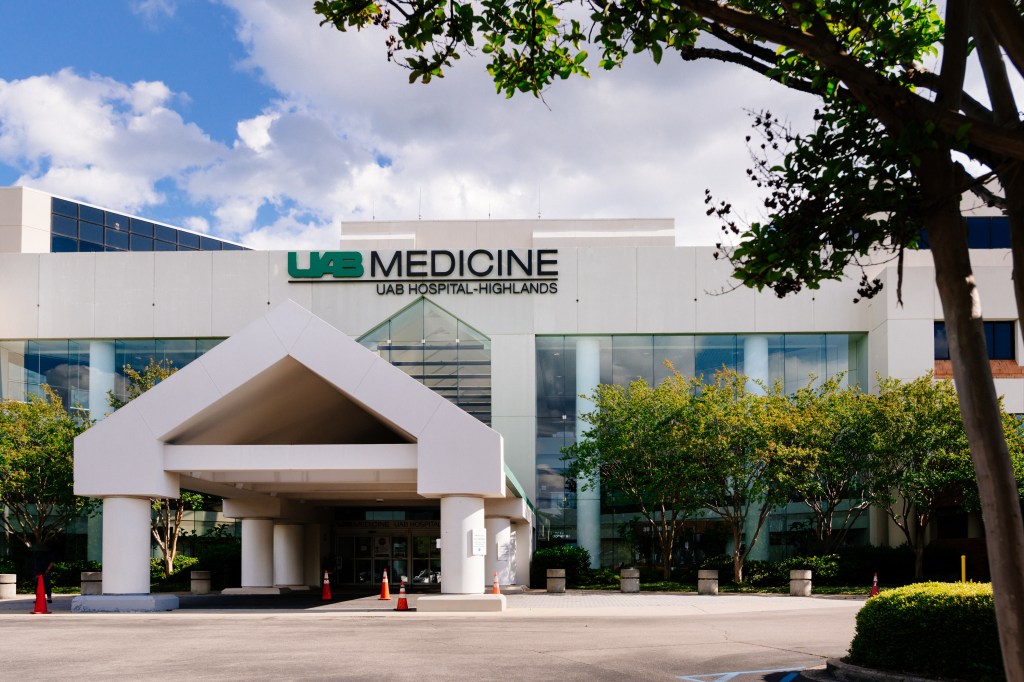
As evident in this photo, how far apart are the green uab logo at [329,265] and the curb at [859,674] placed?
35.1m

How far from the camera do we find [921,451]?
Answer: 37.7 meters

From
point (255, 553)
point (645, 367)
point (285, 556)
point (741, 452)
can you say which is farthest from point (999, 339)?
point (255, 553)

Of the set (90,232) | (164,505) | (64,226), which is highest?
(90,232)

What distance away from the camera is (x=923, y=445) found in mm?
37500

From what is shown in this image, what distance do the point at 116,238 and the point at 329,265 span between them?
35941 millimetres

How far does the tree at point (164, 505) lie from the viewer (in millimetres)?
41656

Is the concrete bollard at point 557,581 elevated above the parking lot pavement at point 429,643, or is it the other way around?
the parking lot pavement at point 429,643

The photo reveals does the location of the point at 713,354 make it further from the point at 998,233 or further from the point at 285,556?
the point at 285,556

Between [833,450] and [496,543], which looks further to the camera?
[833,450]

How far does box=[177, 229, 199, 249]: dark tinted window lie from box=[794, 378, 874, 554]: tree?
55.8 m

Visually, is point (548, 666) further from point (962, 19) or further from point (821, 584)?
point (821, 584)

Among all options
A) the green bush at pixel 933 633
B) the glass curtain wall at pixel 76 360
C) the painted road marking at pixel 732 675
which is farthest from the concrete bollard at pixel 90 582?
the green bush at pixel 933 633

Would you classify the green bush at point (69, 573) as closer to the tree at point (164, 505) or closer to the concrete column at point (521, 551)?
the tree at point (164, 505)

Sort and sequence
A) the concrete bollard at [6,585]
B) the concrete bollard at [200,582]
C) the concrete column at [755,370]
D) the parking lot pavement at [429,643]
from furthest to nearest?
the concrete column at [755,370] < the concrete bollard at [200,582] < the concrete bollard at [6,585] < the parking lot pavement at [429,643]
